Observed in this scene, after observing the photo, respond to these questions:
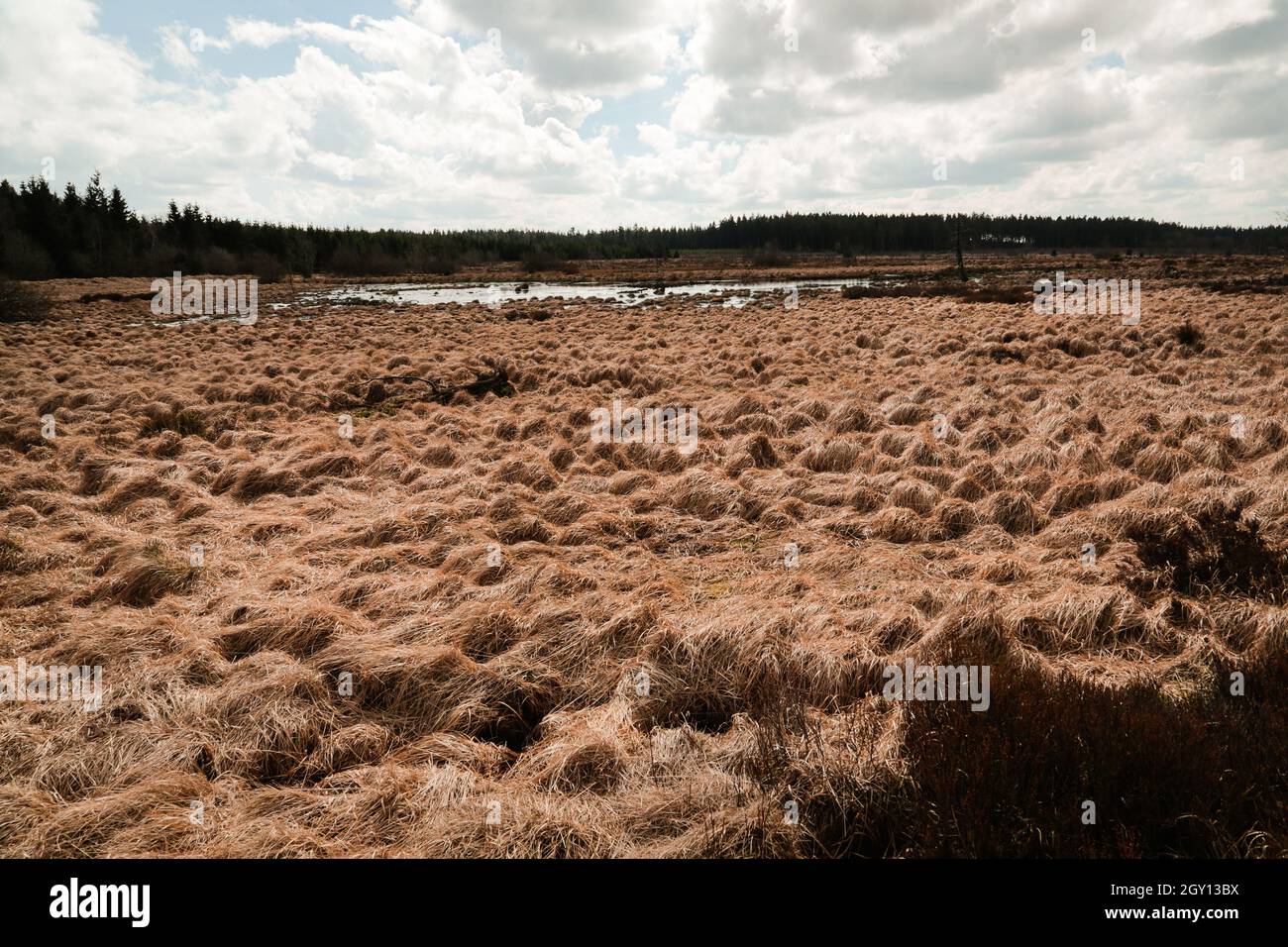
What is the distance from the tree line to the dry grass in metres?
48.5

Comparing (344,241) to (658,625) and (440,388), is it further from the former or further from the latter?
(658,625)

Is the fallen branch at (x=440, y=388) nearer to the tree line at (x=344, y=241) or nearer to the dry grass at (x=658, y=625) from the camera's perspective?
the dry grass at (x=658, y=625)

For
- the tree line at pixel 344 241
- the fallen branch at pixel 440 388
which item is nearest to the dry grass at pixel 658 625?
the fallen branch at pixel 440 388

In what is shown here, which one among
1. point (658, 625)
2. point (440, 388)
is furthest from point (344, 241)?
point (658, 625)

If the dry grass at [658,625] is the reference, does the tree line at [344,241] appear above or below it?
above

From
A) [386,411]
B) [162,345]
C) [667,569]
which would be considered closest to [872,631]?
[667,569]

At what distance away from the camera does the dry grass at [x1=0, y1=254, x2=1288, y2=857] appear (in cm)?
304

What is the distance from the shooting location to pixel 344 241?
93.7 metres

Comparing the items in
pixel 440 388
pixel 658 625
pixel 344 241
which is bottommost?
pixel 658 625

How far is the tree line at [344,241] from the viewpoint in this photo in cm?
6153

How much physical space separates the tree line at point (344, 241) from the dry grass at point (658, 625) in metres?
48.5

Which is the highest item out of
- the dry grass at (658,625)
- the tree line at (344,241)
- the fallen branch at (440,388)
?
the tree line at (344,241)

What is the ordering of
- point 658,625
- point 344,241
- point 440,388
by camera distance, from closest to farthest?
point 658,625
point 440,388
point 344,241

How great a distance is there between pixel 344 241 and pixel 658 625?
105 metres
